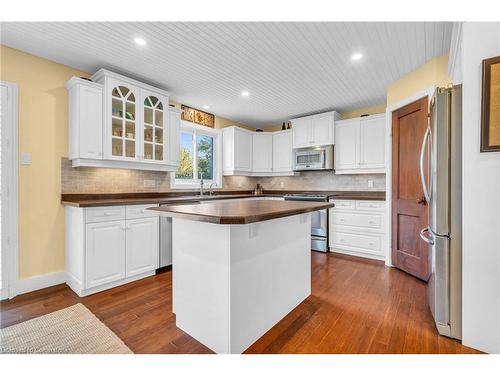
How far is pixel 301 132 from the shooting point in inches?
181

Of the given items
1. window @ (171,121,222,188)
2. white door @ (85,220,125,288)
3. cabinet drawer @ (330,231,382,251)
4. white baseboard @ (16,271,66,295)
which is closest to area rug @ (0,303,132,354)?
white door @ (85,220,125,288)

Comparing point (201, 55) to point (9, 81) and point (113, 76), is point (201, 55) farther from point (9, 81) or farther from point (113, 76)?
point (9, 81)

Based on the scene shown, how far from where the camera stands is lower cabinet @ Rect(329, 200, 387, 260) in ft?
11.5

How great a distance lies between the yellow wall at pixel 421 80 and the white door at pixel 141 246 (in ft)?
11.7

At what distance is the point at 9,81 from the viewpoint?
7.73ft

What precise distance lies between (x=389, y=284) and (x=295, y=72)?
2735mm

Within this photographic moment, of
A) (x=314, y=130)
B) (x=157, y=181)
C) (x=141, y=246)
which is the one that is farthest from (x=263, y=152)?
(x=141, y=246)

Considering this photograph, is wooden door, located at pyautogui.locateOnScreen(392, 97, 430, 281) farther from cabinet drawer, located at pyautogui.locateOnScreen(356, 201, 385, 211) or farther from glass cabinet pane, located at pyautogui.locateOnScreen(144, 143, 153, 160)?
glass cabinet pane, located at pyautogui.locateOnScreen(144, 143, 153, 160)

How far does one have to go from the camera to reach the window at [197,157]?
13.8ft

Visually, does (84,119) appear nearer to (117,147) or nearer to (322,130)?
(117,147)

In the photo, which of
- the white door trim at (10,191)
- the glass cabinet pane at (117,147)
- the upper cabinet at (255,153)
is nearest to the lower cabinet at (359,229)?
the upper cabinet at (255,153)

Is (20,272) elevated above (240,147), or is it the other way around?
(240,147)

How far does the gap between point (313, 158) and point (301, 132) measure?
59 cm
